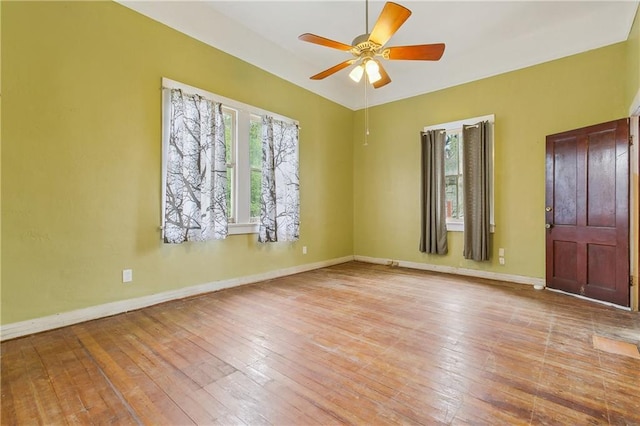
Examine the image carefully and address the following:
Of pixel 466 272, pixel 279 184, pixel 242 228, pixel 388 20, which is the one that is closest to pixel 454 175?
pixel 466 272

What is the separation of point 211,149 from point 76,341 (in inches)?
89.6

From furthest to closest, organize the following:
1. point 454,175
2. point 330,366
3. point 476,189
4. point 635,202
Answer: point 454,175
point 476,189
point 635,202
point 330,366

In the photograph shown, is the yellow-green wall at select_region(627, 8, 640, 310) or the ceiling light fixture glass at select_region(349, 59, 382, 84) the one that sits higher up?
the ceiling light fixture glass at select_region(349, 59, 382, 84)

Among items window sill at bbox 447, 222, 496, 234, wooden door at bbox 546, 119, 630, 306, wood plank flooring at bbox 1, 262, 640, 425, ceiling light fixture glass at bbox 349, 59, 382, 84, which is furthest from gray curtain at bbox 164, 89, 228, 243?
wooden door at bbox 546, 119, 630, 306

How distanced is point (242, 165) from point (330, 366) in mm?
2949

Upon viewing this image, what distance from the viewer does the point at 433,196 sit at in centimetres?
505

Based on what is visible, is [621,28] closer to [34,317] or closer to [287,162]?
[287,162]

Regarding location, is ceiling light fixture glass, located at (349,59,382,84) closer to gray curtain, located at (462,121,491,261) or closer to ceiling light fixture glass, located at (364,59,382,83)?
ceiling light fixture glass, located at (364,59,382,83)

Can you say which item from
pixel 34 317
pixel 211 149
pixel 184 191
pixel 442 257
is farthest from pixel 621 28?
pixel 34 317

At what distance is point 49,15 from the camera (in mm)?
2627

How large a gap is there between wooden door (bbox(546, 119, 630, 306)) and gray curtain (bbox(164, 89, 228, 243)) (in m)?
4.32

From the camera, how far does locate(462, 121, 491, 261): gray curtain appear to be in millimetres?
4539

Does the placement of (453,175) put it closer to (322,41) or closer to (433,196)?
(433,196)

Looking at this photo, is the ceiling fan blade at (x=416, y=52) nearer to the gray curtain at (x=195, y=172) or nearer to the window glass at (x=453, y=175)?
the gray curtain at (x=195, y=172)
